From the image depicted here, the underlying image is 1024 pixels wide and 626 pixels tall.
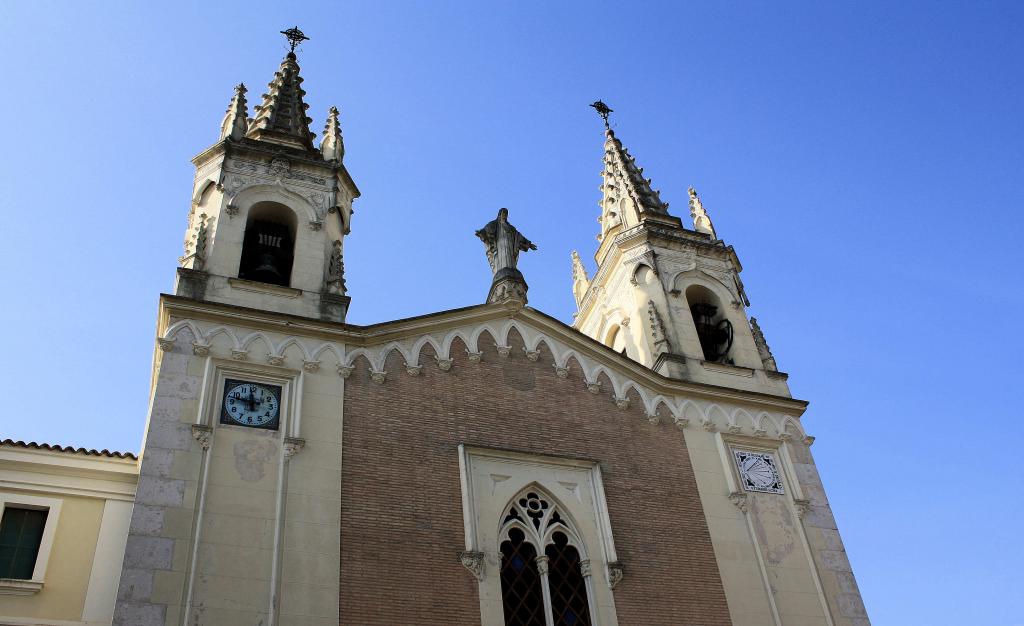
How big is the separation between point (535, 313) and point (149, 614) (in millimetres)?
8703

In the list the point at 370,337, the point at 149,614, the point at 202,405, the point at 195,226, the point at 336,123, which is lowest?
the point at 149,614

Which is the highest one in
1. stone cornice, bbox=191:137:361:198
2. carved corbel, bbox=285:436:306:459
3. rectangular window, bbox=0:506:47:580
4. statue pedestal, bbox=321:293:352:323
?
stone cornice, bbox=191:137:361:198

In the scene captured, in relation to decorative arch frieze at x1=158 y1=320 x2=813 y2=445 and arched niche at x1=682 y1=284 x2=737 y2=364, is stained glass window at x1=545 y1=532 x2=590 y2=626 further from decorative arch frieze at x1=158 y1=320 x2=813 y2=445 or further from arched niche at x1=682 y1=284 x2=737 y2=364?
arched niche at x1=682 y1=284 x2=737 y2=364

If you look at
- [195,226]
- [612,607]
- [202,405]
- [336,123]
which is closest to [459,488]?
[612,607]

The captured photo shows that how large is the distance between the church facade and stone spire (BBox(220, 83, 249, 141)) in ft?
0.36

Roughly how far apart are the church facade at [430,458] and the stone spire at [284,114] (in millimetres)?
271

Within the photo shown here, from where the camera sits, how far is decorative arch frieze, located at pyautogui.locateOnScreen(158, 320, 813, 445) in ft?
49.4

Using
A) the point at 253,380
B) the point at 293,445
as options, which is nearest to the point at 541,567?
the point at 293,445

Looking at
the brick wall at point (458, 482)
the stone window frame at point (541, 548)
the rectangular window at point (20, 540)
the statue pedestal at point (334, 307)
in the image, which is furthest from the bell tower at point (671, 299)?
the rectangular window at point (20, 540)

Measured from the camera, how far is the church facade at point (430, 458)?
42.1 feet

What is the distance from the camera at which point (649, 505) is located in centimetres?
1570

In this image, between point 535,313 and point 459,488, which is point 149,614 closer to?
point 459,488

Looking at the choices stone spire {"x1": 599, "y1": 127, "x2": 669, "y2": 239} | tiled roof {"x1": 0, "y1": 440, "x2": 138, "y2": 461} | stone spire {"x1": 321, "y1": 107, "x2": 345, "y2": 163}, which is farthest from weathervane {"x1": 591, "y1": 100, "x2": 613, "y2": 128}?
tiled roof {"x1": 0, "y1": 440, "x2": 138, "y2": 461}

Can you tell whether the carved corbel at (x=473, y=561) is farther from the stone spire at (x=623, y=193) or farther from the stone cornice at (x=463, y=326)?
the stone spire at (x=623, y=193)
